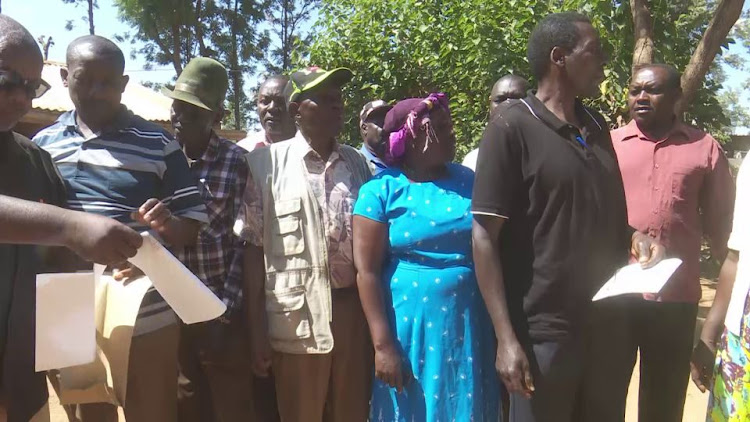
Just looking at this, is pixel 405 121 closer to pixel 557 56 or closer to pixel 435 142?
pixel 435 142

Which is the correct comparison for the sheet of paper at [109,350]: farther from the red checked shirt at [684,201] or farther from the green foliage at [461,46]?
the green foliage at [461,46]

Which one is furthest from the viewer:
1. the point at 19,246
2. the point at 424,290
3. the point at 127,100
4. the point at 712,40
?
the point at 127,100

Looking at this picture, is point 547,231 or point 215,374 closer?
point 547,231

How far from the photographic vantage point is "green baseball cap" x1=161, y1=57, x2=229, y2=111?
2893mm

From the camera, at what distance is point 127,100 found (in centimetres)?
1118

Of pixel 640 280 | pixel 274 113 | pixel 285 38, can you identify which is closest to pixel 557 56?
pixel 640 280

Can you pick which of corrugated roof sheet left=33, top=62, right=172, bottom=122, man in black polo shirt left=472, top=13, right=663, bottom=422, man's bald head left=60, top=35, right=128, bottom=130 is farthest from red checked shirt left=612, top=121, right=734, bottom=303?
corrugated roof sheet left=33, top=62, right=172, bottom=122

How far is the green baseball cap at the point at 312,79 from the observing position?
273 centimetres

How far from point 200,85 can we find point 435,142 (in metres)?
1.15

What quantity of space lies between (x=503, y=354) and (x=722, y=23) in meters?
4.88

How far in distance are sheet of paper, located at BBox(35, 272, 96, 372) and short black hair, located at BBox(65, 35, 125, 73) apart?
95 cm

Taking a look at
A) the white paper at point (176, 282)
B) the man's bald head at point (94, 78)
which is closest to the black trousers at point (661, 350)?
the white paper at point (176, 282)

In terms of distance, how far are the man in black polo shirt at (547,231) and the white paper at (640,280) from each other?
0.11 m

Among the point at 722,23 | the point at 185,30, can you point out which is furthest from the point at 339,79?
the point at 185,30
